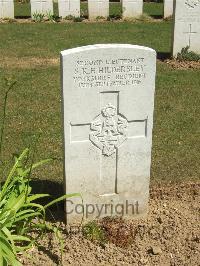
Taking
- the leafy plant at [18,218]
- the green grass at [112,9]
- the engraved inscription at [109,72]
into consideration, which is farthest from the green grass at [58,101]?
the green grass at [112,9]

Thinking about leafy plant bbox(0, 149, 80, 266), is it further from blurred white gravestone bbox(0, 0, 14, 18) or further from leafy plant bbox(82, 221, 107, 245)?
blurred white gravestone bbox(0, 0, 14, 18)

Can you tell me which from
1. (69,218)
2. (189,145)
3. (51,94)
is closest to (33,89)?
(51,94)

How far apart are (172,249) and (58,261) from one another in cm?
98

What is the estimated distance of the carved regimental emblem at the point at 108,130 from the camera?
389 centimetres

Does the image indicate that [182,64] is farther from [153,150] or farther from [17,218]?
[17,218]

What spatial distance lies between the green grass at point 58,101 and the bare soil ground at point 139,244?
2.74ft

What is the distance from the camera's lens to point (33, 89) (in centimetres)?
800

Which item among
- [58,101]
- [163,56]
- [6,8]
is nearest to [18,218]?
[58,101]

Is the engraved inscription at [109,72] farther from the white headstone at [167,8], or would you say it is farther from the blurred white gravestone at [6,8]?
the white headstone at [167,8]

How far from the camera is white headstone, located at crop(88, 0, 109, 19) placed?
14648 millimetres

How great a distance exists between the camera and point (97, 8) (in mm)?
14711

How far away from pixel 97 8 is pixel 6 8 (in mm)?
2838

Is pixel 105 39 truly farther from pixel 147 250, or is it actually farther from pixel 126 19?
pixel 147 250

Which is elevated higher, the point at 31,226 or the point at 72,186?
the point at 72,186
